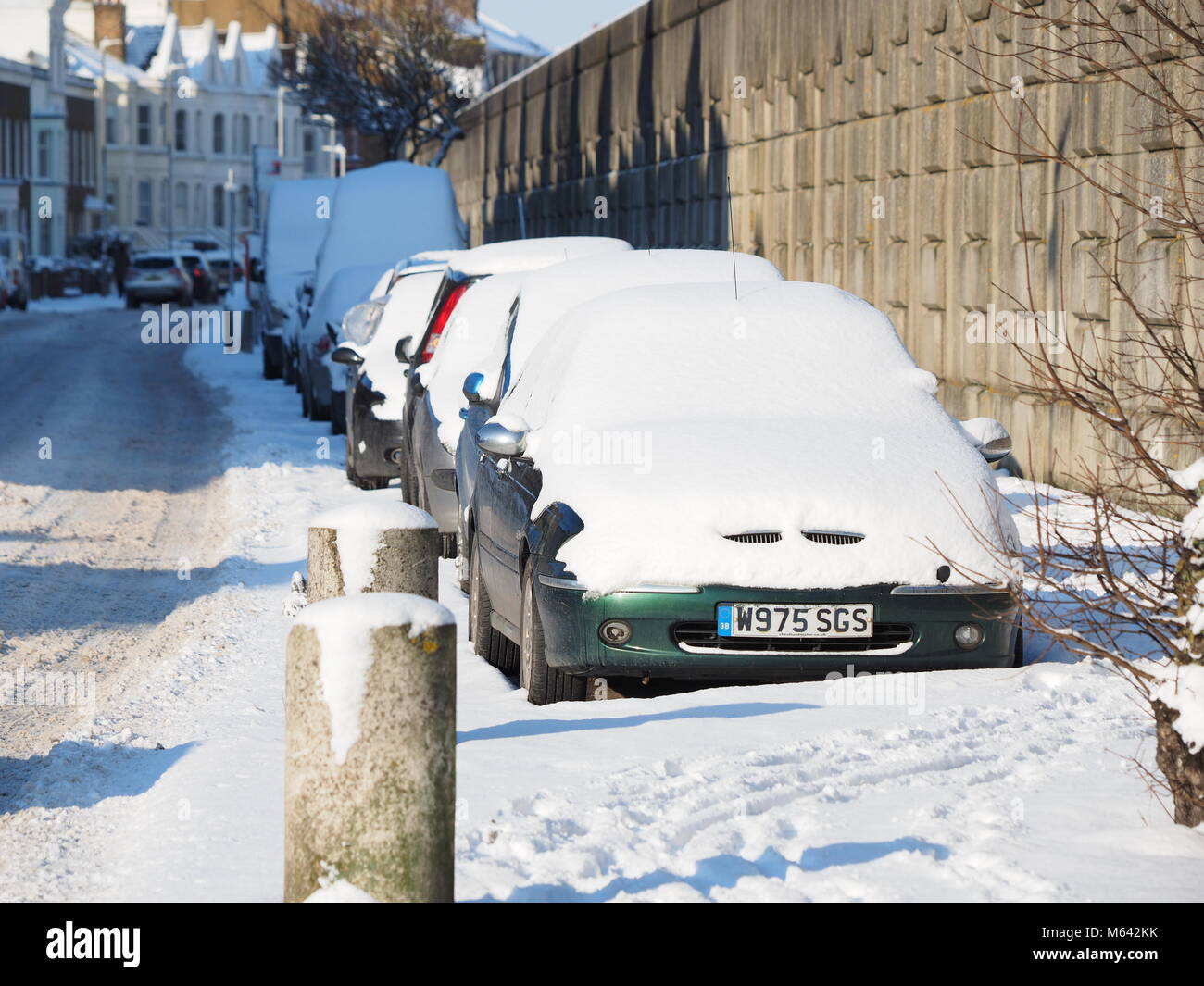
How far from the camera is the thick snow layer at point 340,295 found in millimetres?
20359

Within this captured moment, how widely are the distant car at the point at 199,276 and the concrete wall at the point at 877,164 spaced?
43.9 meters

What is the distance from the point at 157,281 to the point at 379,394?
5474cm

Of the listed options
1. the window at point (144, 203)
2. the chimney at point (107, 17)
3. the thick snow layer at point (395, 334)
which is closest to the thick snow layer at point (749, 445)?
the thick snow layer at point (395, 334)

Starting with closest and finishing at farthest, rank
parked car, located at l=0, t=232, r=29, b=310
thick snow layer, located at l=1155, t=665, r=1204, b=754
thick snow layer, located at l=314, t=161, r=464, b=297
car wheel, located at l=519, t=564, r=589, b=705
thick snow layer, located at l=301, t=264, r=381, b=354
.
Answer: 1. thick snow layer, located at l=1155, t=665, r=1204, b=754
2. car wheel, located at l=519, t=564, r=589, b=705
3. thick snow layer, located at l=301, t=264, r=381, b=354
4. thick snow layer, located at l=314, t=161, r=464, b=297
5. parked car, located at l=0, t=232, r=29, b=310

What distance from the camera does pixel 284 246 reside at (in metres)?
32.6

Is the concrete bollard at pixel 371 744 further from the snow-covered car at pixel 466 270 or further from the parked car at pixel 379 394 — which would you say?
the parked car at pixel 379 394

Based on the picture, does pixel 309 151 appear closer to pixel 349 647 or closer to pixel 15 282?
pixel 15 282

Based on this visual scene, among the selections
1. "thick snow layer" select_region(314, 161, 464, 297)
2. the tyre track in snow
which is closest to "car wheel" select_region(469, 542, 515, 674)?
the tyre track in snow

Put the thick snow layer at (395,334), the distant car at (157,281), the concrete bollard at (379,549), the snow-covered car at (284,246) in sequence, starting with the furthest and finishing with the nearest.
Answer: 1. the distant car at (157,281)
2. the snow-covered car at (284,246)
3. the thick snow layer at (395,334)
4. the concrete bollard at (379,549)

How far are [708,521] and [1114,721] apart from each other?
4.87 ft

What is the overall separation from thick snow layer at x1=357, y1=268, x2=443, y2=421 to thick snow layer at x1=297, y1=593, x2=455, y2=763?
977cm

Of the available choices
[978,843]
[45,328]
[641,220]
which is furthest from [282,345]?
[978,843]

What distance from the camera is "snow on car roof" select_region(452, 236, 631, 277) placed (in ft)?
44.4

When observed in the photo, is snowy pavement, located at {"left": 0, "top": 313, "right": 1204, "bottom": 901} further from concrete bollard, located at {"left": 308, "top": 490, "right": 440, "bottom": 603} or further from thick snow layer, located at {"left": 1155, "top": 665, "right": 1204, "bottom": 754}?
concrete bollard, located at {"left": 308, "top": 490, "right": 440, "bottom": 603}
